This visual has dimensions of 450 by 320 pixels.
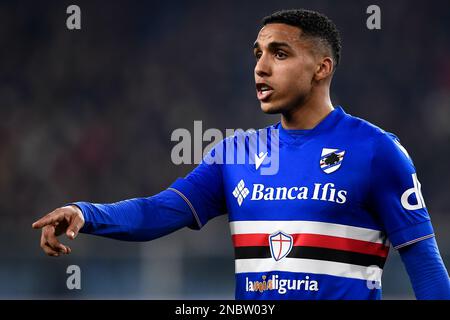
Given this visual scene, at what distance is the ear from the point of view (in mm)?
3484

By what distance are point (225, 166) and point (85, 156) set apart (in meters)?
5.94

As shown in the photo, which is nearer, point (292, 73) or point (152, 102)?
point (292, 73)

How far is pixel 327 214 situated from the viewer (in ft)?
10.4

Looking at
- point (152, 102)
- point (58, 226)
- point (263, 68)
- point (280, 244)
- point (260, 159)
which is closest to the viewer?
Answer: point (58, 226)

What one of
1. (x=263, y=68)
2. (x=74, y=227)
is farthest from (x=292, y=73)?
(x=74, y=227)

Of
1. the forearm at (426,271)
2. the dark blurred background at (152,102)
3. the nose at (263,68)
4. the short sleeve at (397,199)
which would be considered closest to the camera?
the forearm at (426,271)

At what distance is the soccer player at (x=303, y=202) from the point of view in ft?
10.2

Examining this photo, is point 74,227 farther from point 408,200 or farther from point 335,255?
point 408,200

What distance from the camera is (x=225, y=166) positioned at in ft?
11.5

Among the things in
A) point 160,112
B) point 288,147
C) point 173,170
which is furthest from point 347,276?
point 160,112

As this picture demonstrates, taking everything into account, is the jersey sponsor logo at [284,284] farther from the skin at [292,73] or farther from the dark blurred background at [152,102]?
the dark blurred background at [152,102]

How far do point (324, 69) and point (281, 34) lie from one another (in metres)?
0.26

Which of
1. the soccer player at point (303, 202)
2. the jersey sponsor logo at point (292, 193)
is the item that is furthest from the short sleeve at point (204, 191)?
the jersey sponsor logo at point (292, 193)
